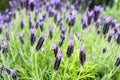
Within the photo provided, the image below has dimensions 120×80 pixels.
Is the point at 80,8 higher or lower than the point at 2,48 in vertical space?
lower

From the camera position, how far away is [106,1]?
783 centimetres

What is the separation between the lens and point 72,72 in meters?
3.05

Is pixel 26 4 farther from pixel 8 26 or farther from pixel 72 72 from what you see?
pixel 72 72

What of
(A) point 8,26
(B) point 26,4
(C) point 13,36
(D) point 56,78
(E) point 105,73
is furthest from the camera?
(B) point 26,4

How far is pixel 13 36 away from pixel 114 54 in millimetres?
1312

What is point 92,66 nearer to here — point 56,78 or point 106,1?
point 56,78

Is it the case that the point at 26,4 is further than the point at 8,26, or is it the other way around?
the point at 26,4

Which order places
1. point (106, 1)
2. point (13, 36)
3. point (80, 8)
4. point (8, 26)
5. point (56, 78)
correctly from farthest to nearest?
point (106, 1) < point (80, 8) < point (8, 26) < point (13, 36) < point (56, 78)

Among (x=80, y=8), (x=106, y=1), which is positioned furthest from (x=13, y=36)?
(x=106, y=1)

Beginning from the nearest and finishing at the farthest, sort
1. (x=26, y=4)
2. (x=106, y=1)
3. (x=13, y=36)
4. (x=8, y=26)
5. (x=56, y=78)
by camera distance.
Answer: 1. (x=56, y=78)
2. (x=13, y=36)
3. (x=8, y=26)
4. (x=26, y=4)
5. (x=106, y=1)

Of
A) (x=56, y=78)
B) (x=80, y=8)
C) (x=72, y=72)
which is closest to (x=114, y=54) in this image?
(x=72, y=72)

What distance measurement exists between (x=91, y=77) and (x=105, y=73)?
7.6 inches

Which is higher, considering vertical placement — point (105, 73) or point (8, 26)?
point (8, 26)

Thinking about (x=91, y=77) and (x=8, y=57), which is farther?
(x=8, y=57)
